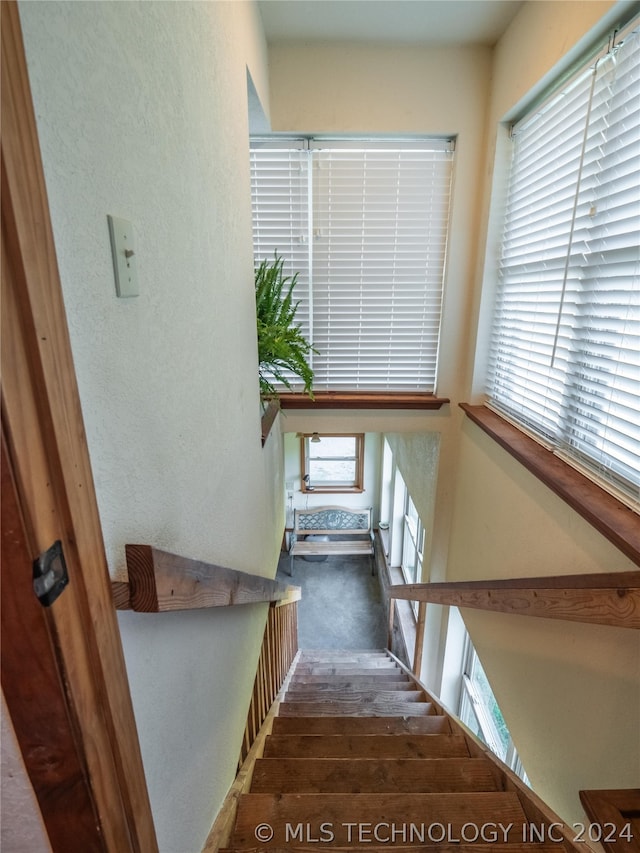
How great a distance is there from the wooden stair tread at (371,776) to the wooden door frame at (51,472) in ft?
3.75

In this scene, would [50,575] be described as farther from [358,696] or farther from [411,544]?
[411,544]

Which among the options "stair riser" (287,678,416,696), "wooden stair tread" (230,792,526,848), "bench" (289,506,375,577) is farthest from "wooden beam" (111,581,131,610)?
"bench" (289,506,375,577)

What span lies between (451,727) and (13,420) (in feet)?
7.71

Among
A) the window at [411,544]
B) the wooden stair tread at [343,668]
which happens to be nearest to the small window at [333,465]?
the window at [411,544]

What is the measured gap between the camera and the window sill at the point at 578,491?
1.12m

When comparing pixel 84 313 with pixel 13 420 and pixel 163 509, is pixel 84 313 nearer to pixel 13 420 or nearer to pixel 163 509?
pixel 13 420

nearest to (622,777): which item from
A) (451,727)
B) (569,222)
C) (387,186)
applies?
(451,727)

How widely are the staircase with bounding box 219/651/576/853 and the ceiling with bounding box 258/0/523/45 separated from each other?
3.20 metres

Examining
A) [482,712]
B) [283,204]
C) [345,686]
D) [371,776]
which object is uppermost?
[283,204]

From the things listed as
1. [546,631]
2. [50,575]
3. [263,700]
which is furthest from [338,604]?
[50,575]

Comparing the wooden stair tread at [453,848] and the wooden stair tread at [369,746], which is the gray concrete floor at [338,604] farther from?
the wooden stair tread at [453,848]

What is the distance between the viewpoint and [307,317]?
268 cm

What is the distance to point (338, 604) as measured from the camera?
5.19 meters

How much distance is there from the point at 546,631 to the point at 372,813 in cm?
87
